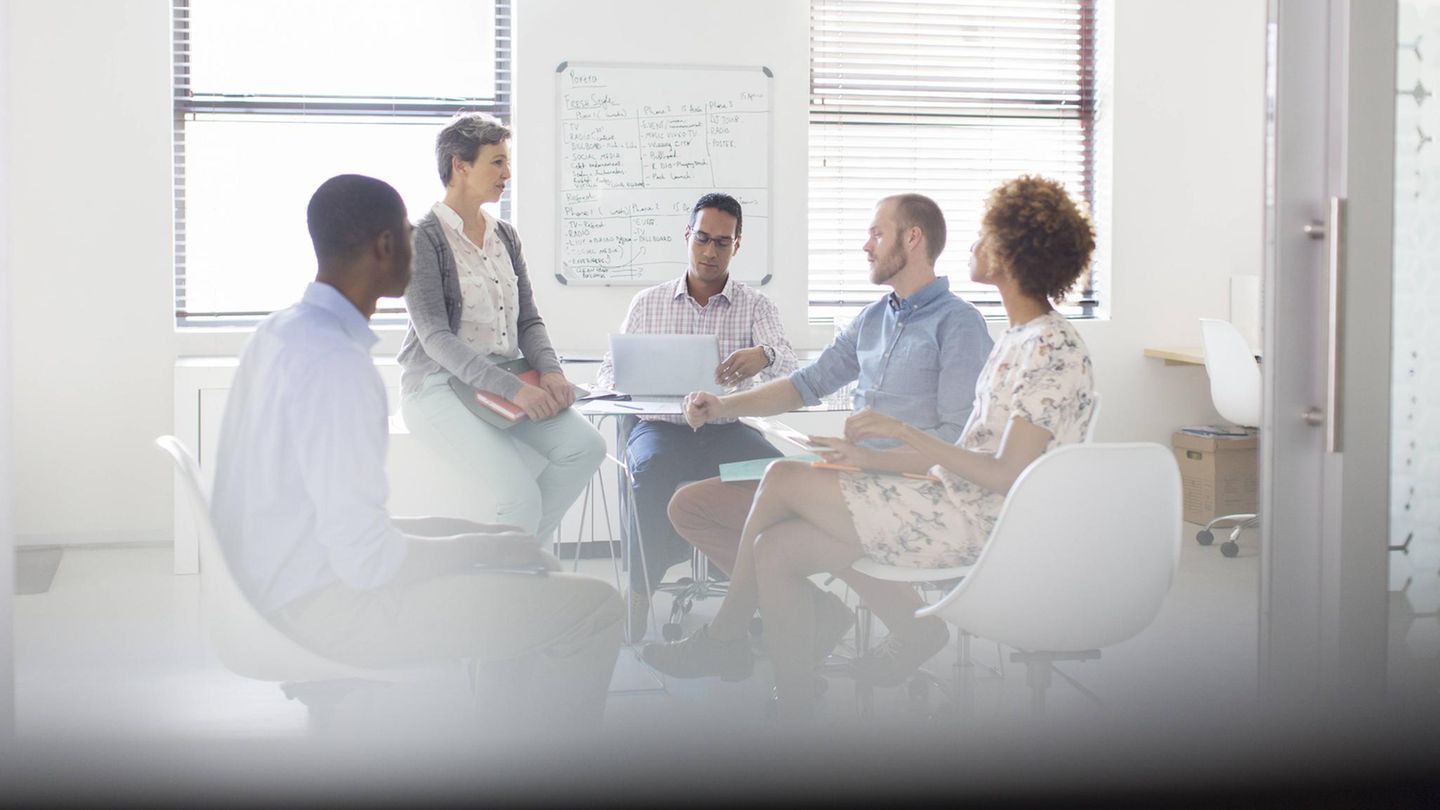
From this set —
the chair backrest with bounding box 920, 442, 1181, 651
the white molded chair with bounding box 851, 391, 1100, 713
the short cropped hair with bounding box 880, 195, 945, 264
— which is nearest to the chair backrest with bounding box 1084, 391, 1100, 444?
the white molded chair with bounding box 851, 391, 1100, 713

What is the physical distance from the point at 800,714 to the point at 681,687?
384 mm

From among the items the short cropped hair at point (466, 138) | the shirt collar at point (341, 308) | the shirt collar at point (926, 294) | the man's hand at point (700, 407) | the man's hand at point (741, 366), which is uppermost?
the short cropped hair at point (466, 138)

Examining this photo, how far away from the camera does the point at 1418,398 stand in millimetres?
2209

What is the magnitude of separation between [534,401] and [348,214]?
1.05m

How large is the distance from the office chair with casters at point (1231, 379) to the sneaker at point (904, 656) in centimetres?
221

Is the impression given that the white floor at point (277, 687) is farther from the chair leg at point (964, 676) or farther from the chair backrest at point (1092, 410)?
the chair backrest at point (1092, 410)

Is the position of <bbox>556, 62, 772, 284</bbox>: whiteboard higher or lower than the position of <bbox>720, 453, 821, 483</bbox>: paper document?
higher

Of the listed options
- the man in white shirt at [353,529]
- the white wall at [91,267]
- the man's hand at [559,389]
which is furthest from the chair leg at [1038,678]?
the white wall at [91,267]

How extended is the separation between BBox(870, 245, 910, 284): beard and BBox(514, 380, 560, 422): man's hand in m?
0.72

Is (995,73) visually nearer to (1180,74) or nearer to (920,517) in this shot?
(1180,74)

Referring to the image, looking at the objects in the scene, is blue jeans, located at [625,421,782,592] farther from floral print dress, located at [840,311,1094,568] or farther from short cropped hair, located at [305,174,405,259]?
short cropped hair, located at [305,174,405,259]

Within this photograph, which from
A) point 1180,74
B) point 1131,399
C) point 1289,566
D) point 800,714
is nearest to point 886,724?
point 800,714

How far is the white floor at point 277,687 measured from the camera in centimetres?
255

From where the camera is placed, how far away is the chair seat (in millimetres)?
2242
